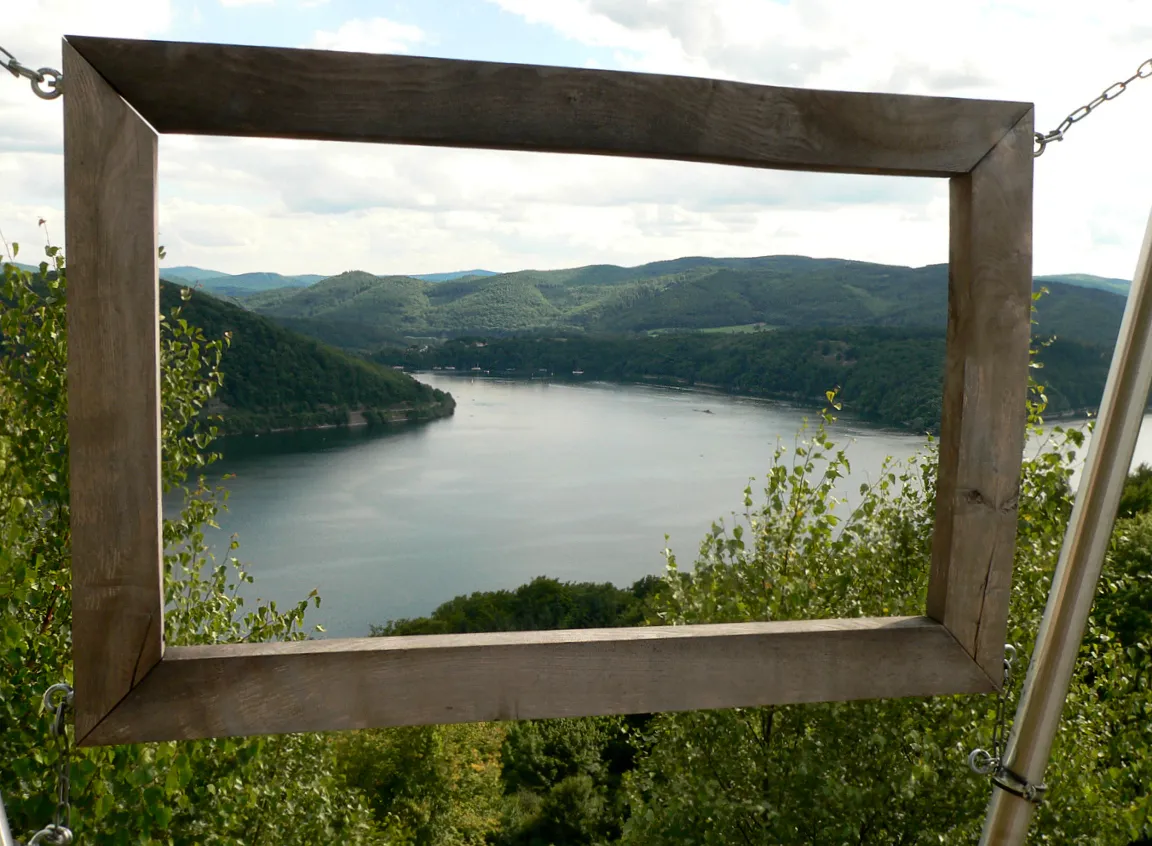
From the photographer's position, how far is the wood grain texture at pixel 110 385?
0.94 m

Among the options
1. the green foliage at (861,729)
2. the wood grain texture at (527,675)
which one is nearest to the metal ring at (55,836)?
the wood grain texture at (527,675)

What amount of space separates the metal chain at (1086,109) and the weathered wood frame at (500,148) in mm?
74

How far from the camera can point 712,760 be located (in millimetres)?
4172

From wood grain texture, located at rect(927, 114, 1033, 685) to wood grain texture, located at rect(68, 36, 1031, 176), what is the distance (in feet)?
0.18

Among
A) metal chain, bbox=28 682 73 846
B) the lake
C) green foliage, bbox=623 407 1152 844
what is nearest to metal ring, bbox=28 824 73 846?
metal chain, bbox=28 682 73 846

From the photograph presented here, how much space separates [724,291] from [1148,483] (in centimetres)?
717

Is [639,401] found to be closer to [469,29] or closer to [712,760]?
[712,760]

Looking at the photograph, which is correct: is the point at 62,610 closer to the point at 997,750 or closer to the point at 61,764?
the point at 61,764

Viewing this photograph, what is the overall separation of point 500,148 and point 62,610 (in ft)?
7.39

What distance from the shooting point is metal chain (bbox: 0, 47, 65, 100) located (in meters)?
0.96

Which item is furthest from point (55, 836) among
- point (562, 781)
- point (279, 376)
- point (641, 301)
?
point (641, 301)

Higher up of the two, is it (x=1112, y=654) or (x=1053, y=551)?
(x=1053, y=551)

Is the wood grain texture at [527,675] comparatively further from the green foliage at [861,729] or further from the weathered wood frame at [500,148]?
the green foliage at [861,729]

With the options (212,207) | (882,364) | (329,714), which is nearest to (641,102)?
(329,714)
